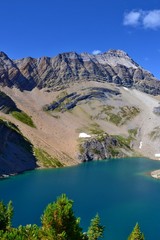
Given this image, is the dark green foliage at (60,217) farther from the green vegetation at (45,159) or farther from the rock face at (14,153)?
the green vegetation at (45,159)

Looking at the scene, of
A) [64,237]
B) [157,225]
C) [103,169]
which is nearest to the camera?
[64,237]

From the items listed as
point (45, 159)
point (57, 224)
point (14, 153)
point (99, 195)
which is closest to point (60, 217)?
point (57, 224)

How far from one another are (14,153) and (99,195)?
64357 mm

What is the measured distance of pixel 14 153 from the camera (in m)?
164

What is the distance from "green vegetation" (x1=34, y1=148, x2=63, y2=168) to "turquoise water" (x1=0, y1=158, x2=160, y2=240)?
24.5ft

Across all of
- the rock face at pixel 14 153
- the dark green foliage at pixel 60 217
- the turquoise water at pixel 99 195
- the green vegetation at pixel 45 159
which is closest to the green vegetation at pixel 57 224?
the dark green foliage at pixel 60 217

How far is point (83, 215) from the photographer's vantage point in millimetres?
85938

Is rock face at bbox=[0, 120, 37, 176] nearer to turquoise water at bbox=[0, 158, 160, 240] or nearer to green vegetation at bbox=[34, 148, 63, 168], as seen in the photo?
green vegetation at bbox=[34, 148, 63, 168]

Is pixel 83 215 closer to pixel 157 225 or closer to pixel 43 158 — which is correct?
pixel 157 225

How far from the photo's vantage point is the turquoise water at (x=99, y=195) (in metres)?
81.6

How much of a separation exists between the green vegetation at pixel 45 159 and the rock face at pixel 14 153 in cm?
326

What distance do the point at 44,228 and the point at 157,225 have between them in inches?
2219

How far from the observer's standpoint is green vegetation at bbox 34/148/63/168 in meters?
170

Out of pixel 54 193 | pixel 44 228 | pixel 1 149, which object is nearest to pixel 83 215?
pixel 54 193
